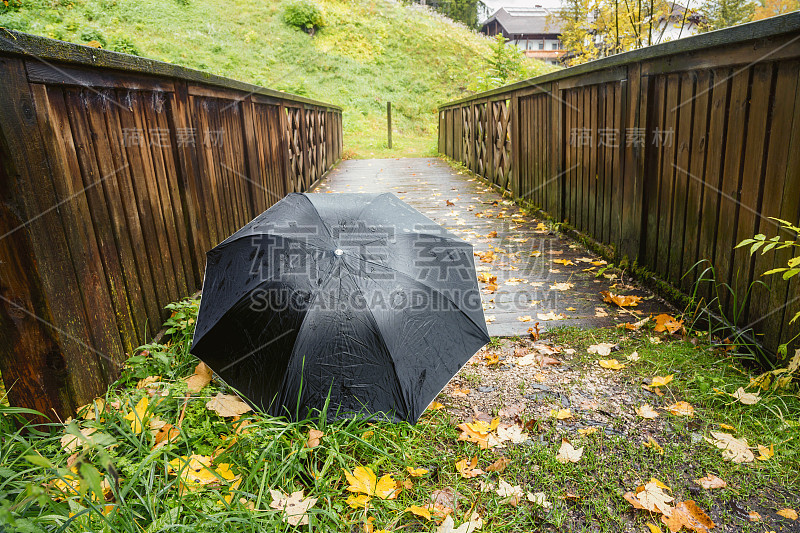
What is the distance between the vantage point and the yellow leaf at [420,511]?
1.78 m

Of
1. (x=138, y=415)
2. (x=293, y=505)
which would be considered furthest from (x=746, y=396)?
(x=138, y=415)

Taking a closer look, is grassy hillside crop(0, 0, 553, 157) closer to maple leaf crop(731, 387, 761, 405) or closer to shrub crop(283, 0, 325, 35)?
shrub crop(283, 0, 325, 35)

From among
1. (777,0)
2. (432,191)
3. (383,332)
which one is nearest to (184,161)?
(383,332)

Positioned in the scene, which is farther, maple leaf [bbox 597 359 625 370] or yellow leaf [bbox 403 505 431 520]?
maple leaf [bbox 597 359 625 370]

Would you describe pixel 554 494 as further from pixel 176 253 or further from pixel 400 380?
pixel 176 253

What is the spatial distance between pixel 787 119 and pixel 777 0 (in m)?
18.3

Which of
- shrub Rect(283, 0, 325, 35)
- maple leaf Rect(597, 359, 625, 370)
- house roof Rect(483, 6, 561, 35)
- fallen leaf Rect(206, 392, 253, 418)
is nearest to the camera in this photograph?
fallen leaf Rect(206, 392, 253, 418)

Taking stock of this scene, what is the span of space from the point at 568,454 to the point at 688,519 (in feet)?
1.57

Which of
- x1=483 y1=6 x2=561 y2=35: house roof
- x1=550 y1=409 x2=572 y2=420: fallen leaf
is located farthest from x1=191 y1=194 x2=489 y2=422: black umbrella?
x1=483 y1=6 x2=561 y2=35: house roof

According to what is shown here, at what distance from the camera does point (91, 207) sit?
2320mm

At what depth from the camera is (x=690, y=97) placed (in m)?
3.18

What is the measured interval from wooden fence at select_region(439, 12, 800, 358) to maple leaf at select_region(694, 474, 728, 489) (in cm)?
99

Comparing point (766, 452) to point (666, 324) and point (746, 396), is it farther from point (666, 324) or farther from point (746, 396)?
point (666, 324)

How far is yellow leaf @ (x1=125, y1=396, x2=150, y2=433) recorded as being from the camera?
2.09 metres
